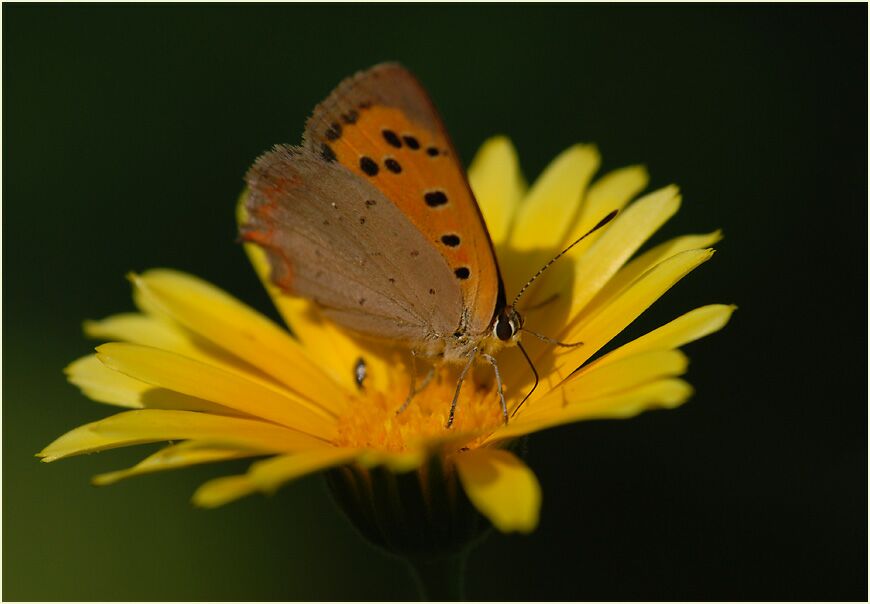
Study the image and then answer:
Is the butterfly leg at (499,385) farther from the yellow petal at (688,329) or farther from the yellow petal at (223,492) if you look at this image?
the yellow petal at (223,492)

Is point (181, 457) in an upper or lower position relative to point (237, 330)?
lower

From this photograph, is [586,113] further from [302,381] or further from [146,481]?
[146,481]

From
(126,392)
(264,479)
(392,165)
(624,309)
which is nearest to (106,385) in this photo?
(126,392)

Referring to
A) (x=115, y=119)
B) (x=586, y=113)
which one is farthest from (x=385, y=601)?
(x=115, y=119)

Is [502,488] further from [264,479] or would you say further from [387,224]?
[387,224]

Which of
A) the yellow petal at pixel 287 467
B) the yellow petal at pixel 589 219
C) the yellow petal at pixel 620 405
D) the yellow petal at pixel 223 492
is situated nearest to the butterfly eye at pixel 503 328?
the yellow petal at pixel 589 219

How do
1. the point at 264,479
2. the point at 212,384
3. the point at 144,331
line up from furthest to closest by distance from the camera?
the point at 144,331 < the point at 212,384 < the point at 264,479
